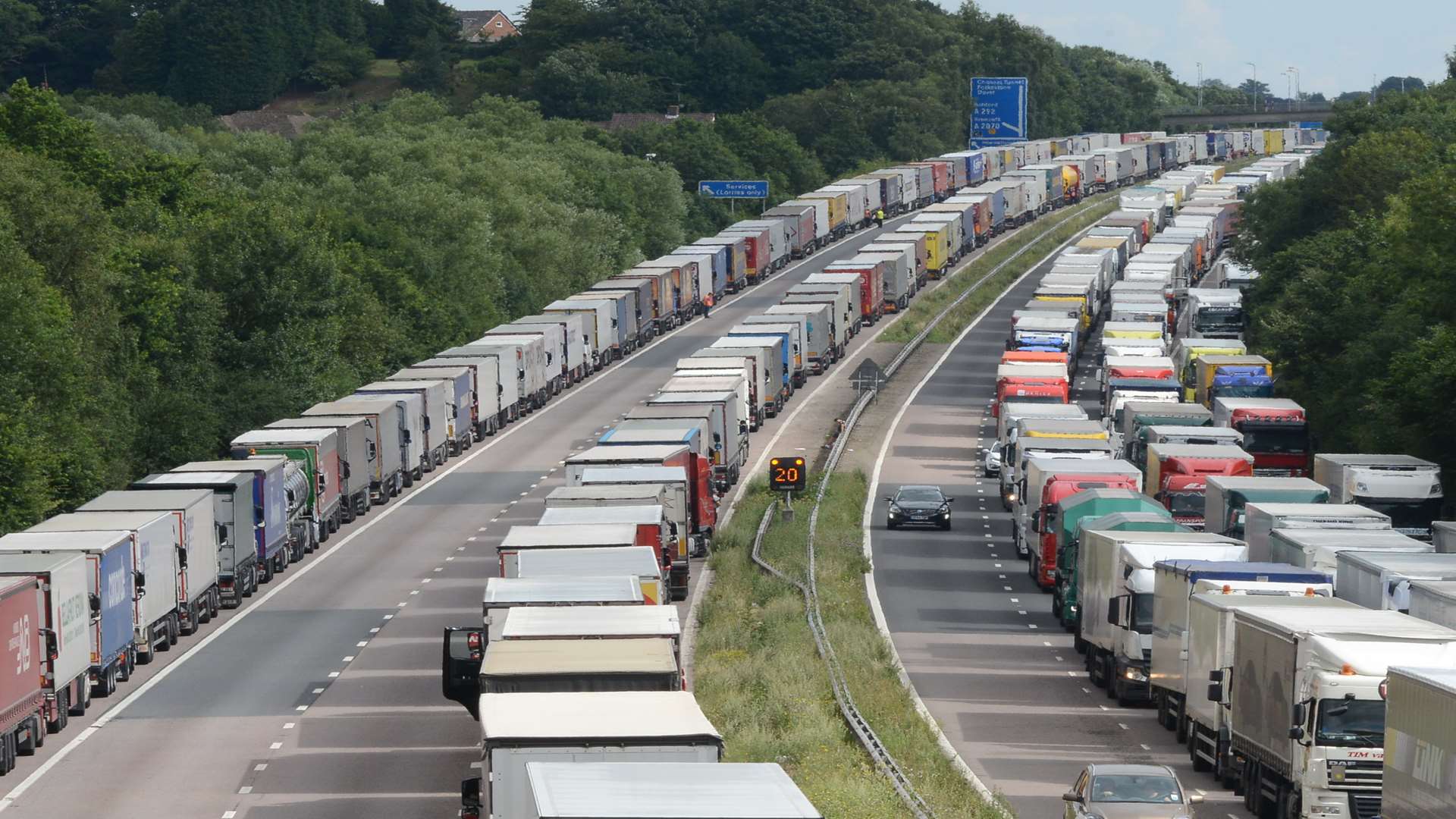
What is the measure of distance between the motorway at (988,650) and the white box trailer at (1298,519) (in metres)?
5.02

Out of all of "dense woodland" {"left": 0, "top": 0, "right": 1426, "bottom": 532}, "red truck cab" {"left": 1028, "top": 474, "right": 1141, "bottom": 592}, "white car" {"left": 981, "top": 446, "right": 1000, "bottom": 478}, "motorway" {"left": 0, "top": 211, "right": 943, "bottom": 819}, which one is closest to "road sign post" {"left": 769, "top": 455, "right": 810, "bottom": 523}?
"motorway" {"left": 0, "top": 211, "right": 943, "bottom": 819}

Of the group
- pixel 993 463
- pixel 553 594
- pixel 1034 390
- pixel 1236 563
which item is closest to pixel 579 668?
pixel 553 594

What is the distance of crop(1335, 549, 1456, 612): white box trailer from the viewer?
39.8 meters

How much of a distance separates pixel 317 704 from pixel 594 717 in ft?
59.6

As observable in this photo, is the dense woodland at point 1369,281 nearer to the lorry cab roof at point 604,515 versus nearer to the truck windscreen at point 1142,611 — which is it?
the truck windscreen at point 1142,611

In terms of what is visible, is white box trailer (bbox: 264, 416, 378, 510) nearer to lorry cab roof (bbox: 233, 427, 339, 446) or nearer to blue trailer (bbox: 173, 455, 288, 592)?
lorry cab roof (bbox: 233, 427, 339, 446)

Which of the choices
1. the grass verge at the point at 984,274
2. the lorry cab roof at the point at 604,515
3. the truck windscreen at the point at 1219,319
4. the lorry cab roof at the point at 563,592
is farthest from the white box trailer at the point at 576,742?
the grass verge at the point at 984,274

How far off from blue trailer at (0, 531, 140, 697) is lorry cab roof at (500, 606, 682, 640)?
11.5m

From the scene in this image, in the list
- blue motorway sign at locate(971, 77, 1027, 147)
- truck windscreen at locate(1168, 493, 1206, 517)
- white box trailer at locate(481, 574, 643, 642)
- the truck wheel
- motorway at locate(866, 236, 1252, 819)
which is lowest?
motorway at locate(866, 236, 1252, 819)

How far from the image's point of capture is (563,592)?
37344mm

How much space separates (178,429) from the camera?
7531 cm

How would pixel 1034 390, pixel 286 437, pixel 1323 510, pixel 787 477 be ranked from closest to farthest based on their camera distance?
pixel 1323 510, pixel 286 437, pixel 787 477, pixel 1034 390

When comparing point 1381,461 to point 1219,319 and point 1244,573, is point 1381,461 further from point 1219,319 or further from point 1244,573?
point 1219,319

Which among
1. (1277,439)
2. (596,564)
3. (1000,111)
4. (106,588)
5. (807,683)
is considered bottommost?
(807,683)
